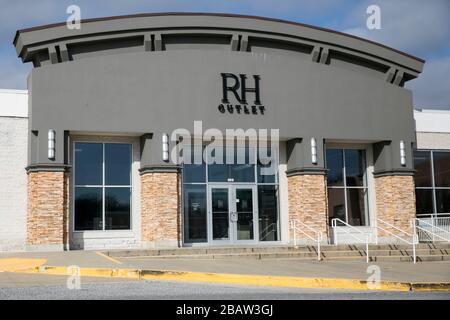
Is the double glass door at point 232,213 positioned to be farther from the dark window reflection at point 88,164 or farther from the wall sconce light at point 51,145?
the wall sconce light at point 51,145

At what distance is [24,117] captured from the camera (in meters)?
21.5

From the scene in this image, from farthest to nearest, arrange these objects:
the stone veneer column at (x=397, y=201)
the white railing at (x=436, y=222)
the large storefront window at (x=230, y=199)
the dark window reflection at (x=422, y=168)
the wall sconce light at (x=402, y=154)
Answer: the dark window reflection at (x=422, y=168), the white railing at (x=436, y=222), the wall sconce light at (x=402, y=154), the stone veneer column at (x=397, y=201), the large storefront window at (x=230, y=199)

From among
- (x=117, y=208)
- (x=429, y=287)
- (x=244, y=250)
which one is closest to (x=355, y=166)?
(x=244, y=250)

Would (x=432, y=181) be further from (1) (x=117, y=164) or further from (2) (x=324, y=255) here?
(1) (x=117, y=164)

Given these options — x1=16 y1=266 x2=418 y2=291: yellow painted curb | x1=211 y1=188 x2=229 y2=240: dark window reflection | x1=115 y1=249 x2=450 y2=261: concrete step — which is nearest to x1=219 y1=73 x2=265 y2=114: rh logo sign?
x1=211 y1=188 x2=229 y2=240: dark window reflection

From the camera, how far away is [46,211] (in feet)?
66.9

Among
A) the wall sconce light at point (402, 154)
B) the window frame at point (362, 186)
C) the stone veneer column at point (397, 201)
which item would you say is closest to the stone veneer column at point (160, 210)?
the window frame at point (362, 186)

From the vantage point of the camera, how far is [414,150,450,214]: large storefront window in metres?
26.8

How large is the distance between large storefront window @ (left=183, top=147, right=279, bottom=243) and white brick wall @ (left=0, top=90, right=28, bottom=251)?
5.70 metres

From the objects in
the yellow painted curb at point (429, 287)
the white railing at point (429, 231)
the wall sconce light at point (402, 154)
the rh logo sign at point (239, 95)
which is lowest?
the yellow painted curb at point (429, 287)

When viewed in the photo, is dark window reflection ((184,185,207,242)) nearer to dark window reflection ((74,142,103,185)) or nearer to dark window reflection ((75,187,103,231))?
dark window reflection ((75,187,103,231))

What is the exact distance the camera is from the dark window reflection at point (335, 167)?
82.1 ft

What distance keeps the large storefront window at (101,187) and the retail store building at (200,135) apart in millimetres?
37
